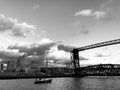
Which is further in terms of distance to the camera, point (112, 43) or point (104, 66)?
point (104, 66)

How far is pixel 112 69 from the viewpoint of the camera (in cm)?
13550

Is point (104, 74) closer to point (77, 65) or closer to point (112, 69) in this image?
point (112, 69)

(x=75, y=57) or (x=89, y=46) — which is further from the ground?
(x=89, y=46)

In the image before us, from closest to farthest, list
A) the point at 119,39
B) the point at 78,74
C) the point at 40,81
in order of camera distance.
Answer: the point at 40,81
the point at 119,39
the point at 78,74

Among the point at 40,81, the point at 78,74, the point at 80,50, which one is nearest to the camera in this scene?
the point at 40,81

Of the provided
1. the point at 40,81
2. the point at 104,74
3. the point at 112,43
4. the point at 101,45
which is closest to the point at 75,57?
the point at 101,45

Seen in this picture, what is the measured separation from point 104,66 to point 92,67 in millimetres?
11590

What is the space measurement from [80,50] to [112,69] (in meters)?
50.1

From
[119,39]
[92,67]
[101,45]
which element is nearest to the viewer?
[119,39]

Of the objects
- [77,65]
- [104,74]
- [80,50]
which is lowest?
[104,74]

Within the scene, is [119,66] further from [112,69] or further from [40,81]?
[40,81]

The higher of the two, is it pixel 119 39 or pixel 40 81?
pixel 119 39

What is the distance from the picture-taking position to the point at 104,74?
142875 millimetres

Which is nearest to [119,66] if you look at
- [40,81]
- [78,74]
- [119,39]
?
[78,74]
